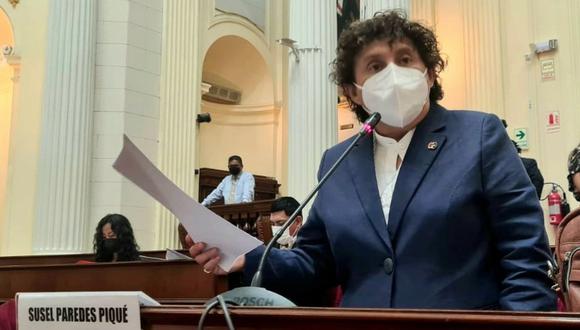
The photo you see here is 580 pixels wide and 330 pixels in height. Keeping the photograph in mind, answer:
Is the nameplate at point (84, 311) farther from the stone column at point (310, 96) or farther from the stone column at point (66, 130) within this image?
the stone column at point (66, 130)

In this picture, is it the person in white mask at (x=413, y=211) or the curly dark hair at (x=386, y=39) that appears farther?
the curly dark hair at (x=386, y=39)

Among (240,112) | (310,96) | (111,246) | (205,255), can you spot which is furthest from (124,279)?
(240,112)

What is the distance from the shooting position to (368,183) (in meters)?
1.62

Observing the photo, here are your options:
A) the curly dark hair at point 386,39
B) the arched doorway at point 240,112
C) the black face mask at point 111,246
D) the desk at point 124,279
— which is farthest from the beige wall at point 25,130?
the curly dark hair at point 386,39

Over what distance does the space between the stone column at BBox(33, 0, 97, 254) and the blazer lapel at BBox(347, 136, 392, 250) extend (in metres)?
5.72

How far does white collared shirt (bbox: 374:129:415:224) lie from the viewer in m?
1.60

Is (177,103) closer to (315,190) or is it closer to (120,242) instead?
(120,242)

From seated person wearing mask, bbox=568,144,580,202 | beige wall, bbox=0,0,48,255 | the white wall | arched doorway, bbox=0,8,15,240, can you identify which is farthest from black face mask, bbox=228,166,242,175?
seated person wearing mask, bbox=568,144,580,202

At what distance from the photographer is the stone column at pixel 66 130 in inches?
267

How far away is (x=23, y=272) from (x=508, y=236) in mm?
3411

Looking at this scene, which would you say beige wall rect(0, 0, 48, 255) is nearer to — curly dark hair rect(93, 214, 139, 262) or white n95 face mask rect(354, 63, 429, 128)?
curly dark hair rect(93, 214, 139, 262)

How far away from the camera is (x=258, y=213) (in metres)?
6.95

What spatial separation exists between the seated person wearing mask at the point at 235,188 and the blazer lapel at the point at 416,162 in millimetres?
6171

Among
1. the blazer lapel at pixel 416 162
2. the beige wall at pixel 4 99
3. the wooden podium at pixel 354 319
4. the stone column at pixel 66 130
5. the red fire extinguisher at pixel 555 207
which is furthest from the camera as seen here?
the beige wall at pixel 4 99
